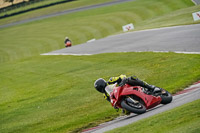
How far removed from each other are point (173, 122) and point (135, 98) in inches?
84.1

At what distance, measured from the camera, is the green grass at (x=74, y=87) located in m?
12.6

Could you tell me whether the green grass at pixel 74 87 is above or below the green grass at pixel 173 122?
below

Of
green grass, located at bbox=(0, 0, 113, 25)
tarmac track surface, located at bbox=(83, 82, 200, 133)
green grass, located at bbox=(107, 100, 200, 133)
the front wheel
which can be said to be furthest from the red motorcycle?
green grass, located at bbox=(0, 0, 113, 25)

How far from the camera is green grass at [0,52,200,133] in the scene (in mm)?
12617

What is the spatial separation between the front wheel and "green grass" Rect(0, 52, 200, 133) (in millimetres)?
1760

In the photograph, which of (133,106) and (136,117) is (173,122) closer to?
(133,106)

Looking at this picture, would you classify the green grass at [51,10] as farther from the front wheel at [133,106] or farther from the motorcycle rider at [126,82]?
the front wheel at [133,106]

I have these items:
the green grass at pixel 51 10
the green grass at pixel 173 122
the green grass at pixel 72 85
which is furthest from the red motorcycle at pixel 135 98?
the green grass at pixel 51 10

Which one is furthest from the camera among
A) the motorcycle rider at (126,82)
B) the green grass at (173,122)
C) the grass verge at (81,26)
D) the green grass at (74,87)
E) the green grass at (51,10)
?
the green grass at (51,10)

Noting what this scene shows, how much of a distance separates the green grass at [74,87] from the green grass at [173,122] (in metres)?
2.82

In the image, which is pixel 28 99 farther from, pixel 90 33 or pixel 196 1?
pixel 196 1

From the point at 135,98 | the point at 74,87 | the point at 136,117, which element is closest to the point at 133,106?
the point at 135,98

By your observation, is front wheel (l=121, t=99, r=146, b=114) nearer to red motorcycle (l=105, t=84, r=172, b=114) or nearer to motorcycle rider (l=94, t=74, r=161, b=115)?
red motorcycle (l=105, t=84, r=172, b=114)

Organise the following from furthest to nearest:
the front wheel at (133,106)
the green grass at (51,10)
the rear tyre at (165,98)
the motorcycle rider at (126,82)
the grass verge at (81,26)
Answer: the green grass at (51,10), the grass verge at (81,26), the rear tyre at (165,98), the motorcycle rider at (126,82), the front wheel at (133,106)
